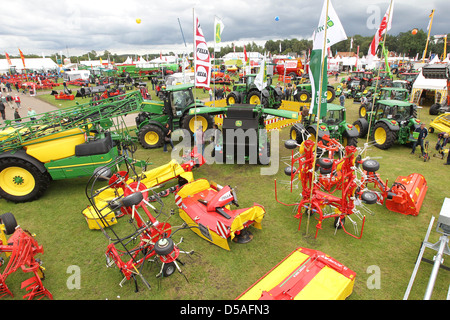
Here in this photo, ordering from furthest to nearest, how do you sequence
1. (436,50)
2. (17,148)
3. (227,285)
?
(436,50) < (17,148) < (227,285)

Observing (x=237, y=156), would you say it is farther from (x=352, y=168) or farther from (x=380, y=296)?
(x=380, y=296)

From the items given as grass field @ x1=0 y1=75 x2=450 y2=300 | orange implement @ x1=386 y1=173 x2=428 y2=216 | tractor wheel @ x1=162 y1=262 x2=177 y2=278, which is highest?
orange implement @ x1=386 y1=173 x2=428 y2=216

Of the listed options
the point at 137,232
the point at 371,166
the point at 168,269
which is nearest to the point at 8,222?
the point at 137,232

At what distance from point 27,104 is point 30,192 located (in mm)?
19717

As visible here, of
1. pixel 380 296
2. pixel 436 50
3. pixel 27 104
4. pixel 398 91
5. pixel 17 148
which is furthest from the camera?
pixel 436 50

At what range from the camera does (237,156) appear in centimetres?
870

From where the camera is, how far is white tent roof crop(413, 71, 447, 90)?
1587cm

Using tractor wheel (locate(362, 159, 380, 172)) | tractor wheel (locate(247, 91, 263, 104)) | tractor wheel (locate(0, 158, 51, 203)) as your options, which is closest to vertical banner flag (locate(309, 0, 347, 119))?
tractor wheel (locate(362, 159, 380, 172))

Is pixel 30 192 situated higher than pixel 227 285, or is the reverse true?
pixel 30 192

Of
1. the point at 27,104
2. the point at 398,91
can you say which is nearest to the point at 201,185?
the point at 398,91

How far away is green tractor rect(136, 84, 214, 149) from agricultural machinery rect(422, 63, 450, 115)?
13722 mm

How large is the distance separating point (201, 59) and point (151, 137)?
183 inches

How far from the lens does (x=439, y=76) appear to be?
16.2 m

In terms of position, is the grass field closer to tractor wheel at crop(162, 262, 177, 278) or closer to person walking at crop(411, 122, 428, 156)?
tractor wheel at crop(162, 262, 177, 278)
